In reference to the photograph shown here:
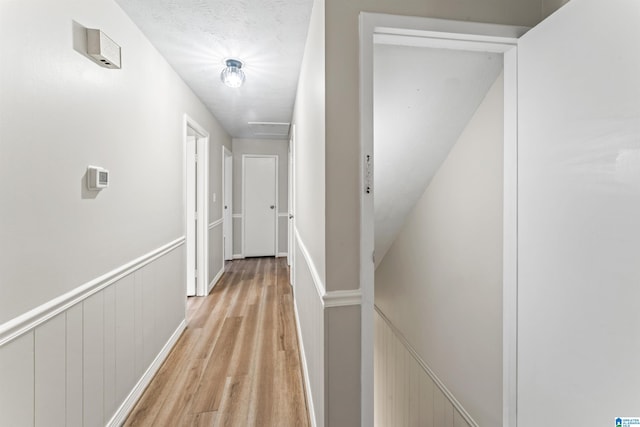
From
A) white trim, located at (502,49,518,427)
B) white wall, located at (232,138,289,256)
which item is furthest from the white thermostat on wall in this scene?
white wall, located at (232,138,289,256)

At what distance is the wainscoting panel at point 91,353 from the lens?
103 centimetres

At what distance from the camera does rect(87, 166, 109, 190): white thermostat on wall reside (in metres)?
1.37

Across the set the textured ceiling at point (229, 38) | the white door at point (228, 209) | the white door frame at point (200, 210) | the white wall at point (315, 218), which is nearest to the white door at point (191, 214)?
the white door frame at point (200, 210)

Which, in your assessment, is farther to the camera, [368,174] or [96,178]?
[96,178]

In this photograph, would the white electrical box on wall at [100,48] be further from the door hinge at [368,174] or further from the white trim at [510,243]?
the white trim at [510,243]

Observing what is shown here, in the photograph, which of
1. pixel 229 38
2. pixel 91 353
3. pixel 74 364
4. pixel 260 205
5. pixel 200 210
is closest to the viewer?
pixel 74 364

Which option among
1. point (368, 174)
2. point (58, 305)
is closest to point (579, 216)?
point (368, 174)

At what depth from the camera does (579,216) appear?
99cm

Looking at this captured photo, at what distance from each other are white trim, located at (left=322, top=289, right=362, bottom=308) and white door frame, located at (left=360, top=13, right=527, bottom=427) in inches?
1.1

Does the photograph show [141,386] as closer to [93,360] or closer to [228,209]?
[93,360]

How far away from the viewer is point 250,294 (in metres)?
3.67

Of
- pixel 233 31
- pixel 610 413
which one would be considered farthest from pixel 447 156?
pixel 233 31

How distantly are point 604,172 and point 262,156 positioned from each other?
17.1 feet

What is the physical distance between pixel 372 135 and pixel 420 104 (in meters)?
0.61
